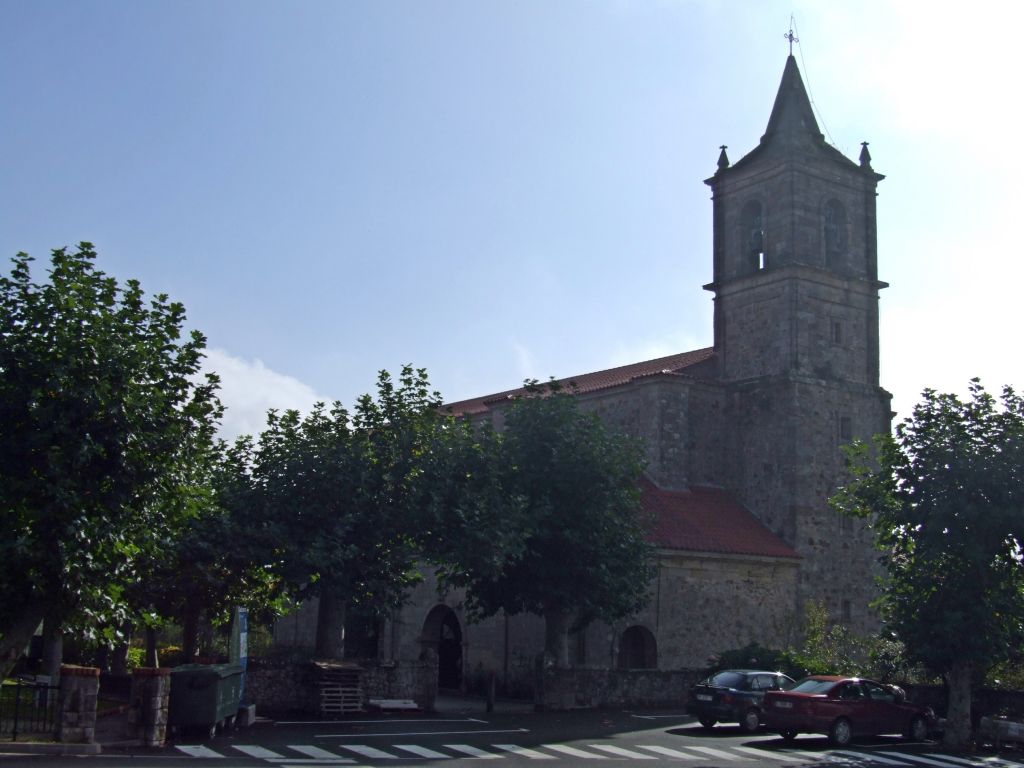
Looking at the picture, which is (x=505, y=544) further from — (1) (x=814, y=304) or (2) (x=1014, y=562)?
(1) (x=814, y=304)

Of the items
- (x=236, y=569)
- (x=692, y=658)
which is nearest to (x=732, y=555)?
(x=692, y=658)

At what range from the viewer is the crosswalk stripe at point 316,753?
19.2 meters

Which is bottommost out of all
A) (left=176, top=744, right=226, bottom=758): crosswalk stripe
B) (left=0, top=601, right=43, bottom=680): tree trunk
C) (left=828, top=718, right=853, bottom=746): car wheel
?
(left=176, top=744, right=226, bottom=758): crosswalk stripe

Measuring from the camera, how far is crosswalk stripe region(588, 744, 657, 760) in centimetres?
2094

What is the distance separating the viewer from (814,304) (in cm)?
4228

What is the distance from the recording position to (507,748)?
2156cm

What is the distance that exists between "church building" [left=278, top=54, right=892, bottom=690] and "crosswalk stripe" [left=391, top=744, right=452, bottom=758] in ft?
49.7

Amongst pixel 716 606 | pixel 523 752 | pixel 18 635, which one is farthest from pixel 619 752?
pixel 716 606

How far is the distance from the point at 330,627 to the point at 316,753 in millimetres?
9440

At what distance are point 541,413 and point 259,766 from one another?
16198mm

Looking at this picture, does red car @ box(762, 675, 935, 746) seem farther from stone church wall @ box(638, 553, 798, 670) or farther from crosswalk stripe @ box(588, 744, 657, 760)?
stone church wall @ box(638, 553, 798, 670)

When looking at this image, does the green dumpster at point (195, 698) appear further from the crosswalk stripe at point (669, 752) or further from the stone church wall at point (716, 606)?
the stone church wall at point (716, 606)

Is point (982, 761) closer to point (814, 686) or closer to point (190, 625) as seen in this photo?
point (814, 686)

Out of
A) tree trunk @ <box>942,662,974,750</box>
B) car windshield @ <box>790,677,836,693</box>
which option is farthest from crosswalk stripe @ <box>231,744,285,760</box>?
tree trunk @ <box>942,662,974,750</box>
